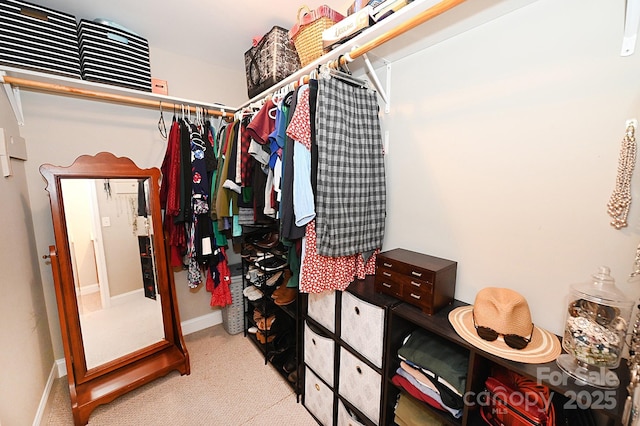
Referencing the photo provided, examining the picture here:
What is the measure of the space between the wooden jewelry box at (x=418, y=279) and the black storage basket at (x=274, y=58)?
136cm

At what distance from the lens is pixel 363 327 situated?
1255mm

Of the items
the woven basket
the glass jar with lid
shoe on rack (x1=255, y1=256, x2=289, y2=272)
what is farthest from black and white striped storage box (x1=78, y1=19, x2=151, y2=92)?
the glass jar with lid

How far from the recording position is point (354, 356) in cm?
132

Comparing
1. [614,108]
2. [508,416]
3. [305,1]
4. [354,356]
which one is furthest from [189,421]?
[305,1]

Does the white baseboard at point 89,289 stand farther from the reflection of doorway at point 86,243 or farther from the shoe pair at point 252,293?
the shoe pair at point 252,293

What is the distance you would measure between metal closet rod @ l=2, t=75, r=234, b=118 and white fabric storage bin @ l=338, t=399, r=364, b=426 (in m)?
2.24

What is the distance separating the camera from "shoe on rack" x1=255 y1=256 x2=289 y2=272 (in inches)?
77.1

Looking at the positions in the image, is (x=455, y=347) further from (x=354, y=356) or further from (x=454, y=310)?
(x=354, y=356)

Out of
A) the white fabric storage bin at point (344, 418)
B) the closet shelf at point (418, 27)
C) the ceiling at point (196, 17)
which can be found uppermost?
the ceiling at point (196, 17)

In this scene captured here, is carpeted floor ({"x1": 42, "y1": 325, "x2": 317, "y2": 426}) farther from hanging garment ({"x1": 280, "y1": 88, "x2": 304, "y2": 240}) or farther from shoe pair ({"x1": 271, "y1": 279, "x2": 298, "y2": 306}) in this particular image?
hanging garment ({"x1": 280, "y1": 88, "x2": 304, "y2": 240})

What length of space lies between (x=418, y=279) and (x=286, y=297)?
1.08 meters

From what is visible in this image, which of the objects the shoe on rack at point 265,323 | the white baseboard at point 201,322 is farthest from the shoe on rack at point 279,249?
the white baseboard at point 201,322

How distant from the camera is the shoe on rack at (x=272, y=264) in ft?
6.42

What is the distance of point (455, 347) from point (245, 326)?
76.9 inches
